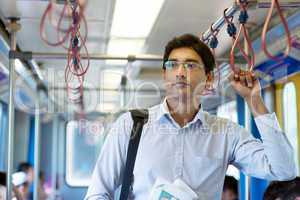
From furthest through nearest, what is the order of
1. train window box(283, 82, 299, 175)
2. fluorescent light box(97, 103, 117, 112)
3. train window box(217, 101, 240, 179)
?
fluorescent light box(97, 103, 117, 112)
train window box(217, 101, 240, 179)
train window box(283, 82, 299, 175)

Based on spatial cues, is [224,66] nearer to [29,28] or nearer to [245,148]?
[245,148]

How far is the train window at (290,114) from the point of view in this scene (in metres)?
4.04

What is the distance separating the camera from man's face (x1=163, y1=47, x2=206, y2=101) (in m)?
1.83

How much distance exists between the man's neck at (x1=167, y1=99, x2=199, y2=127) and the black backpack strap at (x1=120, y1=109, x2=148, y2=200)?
0.35ft

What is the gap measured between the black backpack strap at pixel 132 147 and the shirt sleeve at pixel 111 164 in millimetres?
26

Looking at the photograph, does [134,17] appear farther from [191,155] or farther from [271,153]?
[271,153]

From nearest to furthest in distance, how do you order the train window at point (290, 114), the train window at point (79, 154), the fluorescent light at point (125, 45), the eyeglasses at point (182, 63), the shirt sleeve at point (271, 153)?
the shirt sleeve at point (271, 153)
the eyeglasses at point (182, 63)
the train window at point (290, 114)
the fluorescent light at point (125, 45)
the train window at point (79, 154)

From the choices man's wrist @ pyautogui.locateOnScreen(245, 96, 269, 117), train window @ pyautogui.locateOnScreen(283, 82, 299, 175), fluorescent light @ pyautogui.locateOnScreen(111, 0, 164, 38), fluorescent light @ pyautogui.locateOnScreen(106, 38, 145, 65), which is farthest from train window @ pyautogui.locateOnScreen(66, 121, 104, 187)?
man's wrist @ pyautogui.locateOnScreen(245, 96, 269, 117)

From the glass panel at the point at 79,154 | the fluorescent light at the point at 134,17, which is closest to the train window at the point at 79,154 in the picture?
the glass panel at the point at 79,154

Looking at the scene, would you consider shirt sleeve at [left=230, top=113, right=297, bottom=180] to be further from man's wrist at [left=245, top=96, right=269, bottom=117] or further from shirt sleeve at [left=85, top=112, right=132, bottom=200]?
shirt sleeve at [left=85, top=112, right=132, bottom=200]

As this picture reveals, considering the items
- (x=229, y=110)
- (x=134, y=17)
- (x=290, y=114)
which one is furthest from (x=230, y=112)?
(x=134, y=17)

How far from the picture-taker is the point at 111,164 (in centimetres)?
184

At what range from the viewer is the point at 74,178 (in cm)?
1055

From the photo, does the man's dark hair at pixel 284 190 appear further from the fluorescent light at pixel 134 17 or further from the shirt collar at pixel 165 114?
the fluorescent light at pixel 134 17
